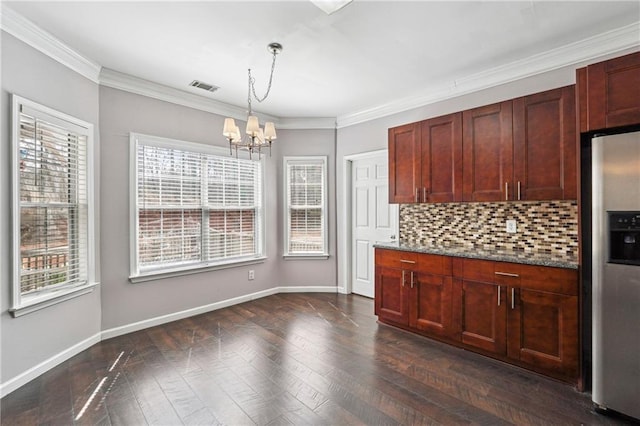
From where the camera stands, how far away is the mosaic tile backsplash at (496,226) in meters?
2.94

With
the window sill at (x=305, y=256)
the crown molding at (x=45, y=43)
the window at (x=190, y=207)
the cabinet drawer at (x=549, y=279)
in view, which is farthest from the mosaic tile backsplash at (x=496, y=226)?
the crown molding at (x=45, y=43)

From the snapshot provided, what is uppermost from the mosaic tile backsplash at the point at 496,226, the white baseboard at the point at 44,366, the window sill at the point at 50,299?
the mosaic tile backsplash at the point at 496,226

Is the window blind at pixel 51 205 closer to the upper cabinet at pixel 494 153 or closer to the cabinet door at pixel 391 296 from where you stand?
the cabinet door at pixel 391 296

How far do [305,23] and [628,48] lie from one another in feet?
8.96

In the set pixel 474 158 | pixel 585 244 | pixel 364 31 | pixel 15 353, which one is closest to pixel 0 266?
pixel 15 353

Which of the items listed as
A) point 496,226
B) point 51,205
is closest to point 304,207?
point 496,226

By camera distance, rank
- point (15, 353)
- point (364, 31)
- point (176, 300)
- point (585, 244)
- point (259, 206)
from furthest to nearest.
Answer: point (259, 206)
point (176, 300)
point (364, 31)
point (15, 353)
point (585, 244)

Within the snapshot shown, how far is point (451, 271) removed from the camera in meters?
3.07

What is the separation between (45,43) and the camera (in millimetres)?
2666

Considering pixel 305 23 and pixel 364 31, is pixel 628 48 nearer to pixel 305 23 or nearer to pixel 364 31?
pixel 364 31

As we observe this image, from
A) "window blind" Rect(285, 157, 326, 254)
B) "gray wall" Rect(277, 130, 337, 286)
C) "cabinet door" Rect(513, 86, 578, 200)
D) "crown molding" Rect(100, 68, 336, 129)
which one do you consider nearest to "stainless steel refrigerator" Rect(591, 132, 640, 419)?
"cabinet door" Rect(513, 86, 578, 200)

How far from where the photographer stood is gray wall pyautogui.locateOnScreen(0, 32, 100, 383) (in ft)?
7.81

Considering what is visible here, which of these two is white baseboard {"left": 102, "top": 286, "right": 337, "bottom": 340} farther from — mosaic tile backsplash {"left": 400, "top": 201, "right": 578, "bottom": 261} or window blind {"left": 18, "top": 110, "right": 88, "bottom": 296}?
mosaic tile backsplash {"left": 400, "top": 201, "right": 578, "bottom": 261}

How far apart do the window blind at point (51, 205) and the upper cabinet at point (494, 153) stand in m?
3.34
